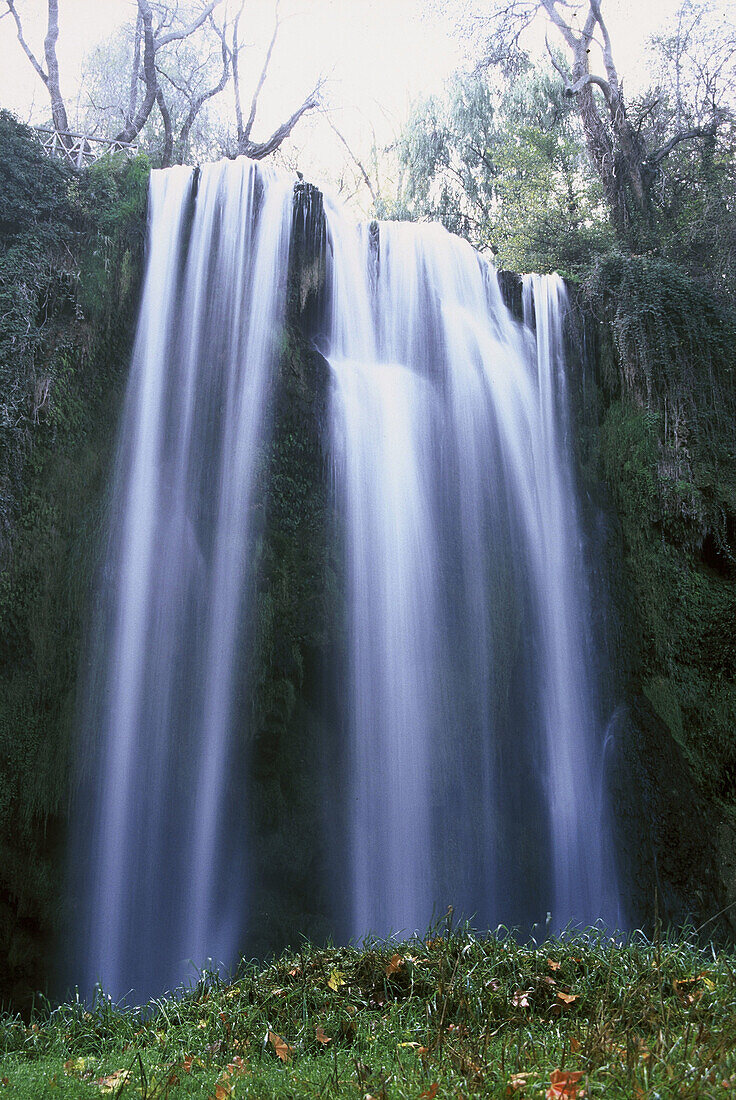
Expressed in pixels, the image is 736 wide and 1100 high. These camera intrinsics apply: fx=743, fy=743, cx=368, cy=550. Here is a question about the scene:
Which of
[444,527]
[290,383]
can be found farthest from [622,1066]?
[290,383]

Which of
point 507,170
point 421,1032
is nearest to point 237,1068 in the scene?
point 421,1032

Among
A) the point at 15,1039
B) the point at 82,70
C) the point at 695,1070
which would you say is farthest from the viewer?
the point at 82,70

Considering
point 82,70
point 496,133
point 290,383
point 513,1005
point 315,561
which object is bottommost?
point 513,1005

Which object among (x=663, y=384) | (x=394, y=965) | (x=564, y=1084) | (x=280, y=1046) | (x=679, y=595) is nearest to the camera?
(x=564, y=1084)

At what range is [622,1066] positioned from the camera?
2467 mm

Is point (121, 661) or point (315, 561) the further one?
point (315, 561)

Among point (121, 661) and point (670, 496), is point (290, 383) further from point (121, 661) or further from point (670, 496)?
point (670, 496)

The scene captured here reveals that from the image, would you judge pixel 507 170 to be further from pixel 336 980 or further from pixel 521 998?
pixel 521 998

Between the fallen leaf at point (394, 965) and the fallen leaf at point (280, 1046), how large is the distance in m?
→ 0.81

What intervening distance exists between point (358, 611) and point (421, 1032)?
515 cm

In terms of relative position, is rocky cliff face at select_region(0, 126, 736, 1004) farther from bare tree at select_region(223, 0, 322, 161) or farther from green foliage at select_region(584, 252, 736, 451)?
bare tree at select_region(223, 0, 322, 161)

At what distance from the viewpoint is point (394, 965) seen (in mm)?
4023

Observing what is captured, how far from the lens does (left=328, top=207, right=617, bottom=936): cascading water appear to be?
768 cm

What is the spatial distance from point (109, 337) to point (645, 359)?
722 cm
